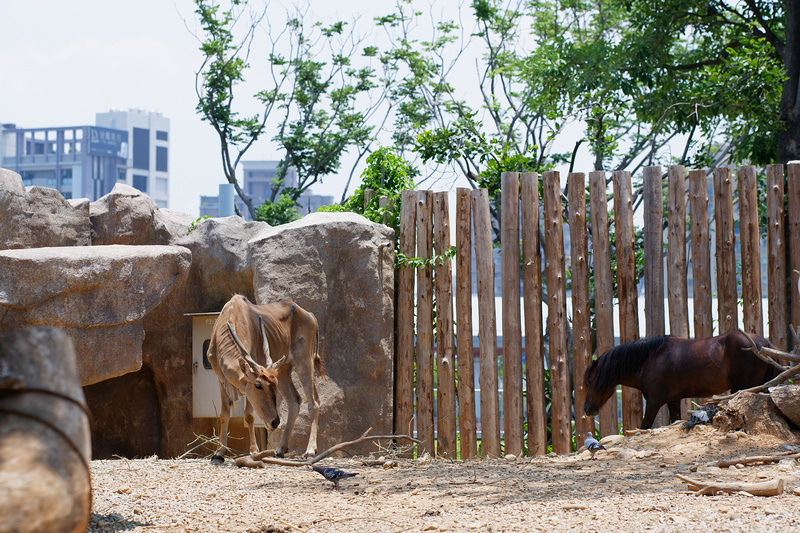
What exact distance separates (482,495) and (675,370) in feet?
10.1

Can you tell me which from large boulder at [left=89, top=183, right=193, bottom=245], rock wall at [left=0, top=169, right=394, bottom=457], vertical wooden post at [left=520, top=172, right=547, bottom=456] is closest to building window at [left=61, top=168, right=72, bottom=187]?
rock wall at [left=0, top=169, right=394, bottom=457]

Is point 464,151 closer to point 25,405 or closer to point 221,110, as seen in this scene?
point 221,110

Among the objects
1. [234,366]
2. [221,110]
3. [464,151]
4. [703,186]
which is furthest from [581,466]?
[221,110]

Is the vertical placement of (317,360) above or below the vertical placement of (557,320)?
below

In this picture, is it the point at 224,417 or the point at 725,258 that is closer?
the point at 224,417

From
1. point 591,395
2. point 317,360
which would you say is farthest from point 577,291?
point 317,360

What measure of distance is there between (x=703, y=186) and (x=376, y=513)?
5.29 meters

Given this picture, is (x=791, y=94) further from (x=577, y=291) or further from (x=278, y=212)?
(x=278, y=212)

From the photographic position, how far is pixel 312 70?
53.4 feet

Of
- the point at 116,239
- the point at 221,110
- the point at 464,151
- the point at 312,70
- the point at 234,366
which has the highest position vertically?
the point at 312,70

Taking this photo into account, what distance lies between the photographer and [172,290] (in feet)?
26.0

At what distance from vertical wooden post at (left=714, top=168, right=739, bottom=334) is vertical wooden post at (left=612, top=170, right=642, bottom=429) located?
83cm

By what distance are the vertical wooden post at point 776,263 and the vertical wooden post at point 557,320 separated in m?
2.03

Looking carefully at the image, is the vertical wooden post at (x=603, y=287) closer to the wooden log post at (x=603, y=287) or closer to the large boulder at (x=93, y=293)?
the wooden log post at (x=603, y=287)
